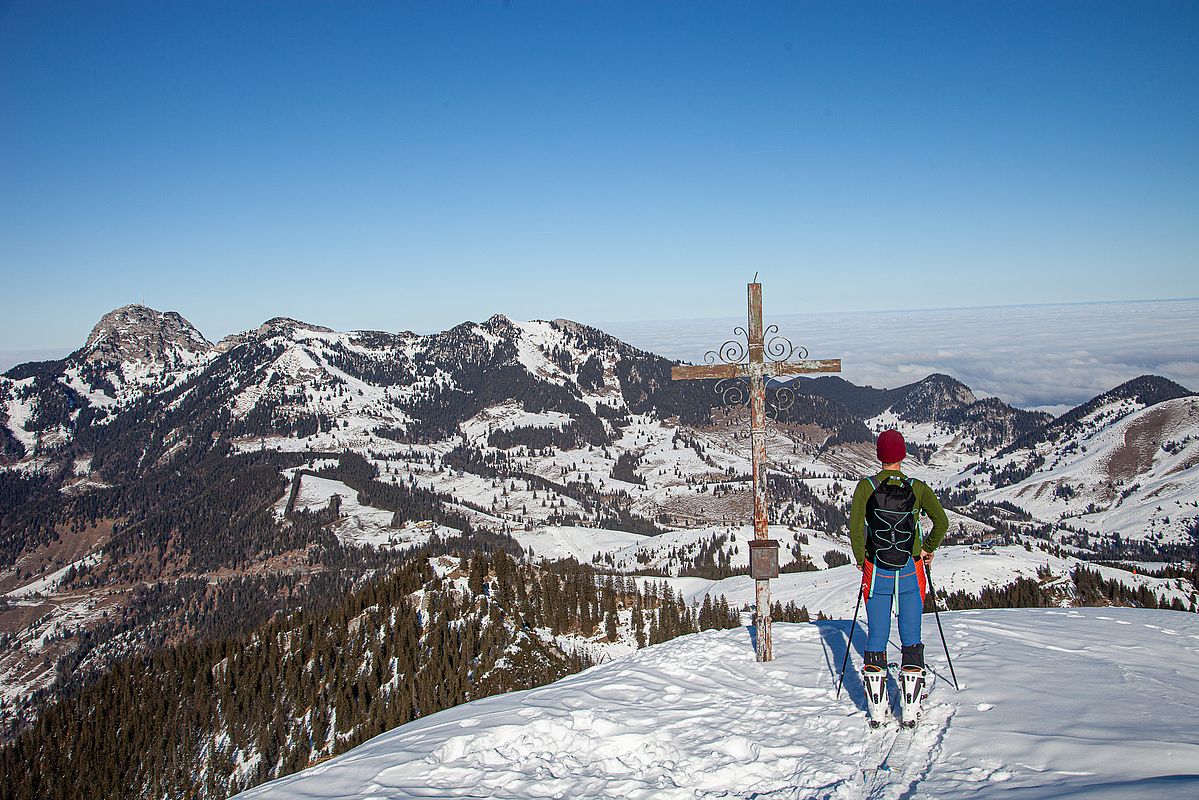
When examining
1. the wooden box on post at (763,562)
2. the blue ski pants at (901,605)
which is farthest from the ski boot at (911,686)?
the wooden box on post at (763,562)

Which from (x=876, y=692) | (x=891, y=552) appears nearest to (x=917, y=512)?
(x=891, y=552)

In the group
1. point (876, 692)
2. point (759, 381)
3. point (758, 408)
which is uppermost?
point (759, 381)

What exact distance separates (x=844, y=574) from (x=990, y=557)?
1023 inches

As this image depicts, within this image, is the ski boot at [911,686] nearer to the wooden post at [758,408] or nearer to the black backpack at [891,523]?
the black backpack at [891,523]

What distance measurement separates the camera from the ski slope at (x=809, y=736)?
310 inches

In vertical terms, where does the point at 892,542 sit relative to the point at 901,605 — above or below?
above

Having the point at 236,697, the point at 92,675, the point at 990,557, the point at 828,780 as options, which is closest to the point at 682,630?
the point at 236,697

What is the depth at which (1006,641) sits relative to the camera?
14.4 m

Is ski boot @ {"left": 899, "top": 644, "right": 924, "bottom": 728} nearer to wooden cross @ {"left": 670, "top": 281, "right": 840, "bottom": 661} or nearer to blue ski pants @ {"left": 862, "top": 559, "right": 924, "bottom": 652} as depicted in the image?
blue ski pants @ {"left": 862, "top": 559, "right": 924, "bottom": 652}

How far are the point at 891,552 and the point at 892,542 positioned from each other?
0.16 metres

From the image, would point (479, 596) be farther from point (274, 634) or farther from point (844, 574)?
point (844, 574)

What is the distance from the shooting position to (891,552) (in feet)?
33.5

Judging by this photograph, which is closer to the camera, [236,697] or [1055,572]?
[236,697]

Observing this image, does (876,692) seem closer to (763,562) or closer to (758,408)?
(763,562)
